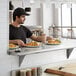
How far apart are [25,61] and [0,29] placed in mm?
451

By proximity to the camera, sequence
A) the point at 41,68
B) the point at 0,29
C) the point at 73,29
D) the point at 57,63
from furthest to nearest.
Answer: the point at 73,29 → the point at 57,63 → the point at 41,68 → the point at 0,29

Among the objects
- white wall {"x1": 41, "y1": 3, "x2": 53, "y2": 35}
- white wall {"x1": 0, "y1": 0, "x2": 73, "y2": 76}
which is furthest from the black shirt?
white wall {"x1": 41, "y1": 3, "x2": 53, "y2": 35}

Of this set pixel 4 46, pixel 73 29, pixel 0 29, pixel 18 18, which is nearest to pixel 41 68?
pixel 4 46

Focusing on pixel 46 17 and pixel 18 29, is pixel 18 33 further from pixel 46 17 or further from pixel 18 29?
pixel 46 17

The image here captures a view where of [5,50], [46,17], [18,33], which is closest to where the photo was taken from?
[5,50]

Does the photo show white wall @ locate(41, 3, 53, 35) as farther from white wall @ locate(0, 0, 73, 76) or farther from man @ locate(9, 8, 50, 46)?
white wall @ locate(0, 0, 73, 76)

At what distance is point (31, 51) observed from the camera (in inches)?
72.5

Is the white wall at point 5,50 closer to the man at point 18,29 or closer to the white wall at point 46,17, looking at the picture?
the man at point 18,29

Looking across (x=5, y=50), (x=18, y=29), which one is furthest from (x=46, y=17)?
(x=5, y=50)

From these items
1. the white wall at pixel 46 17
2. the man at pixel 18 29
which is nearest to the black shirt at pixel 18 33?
the man at pixel 18 29

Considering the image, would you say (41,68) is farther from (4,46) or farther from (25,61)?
(4,46)

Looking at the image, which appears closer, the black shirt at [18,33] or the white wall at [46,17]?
the black shirt at [18,33]

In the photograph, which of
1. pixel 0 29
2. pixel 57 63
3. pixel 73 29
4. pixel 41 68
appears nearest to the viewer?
pixel 0 29

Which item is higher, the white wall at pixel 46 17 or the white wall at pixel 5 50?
the white wall at pixel 46 17
